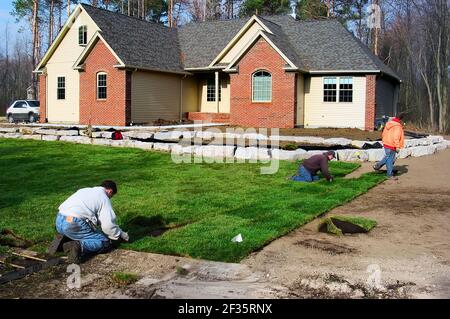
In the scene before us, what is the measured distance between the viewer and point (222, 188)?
11.9 meters

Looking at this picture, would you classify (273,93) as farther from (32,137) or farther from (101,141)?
(32,137)

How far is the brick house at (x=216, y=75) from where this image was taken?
92.4 feet

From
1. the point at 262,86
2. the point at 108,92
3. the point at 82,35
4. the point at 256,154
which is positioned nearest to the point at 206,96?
the point at 262,86

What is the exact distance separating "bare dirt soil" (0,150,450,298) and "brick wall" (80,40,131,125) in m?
21.9

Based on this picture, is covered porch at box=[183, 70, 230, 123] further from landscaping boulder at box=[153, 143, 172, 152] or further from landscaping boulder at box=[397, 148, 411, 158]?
landscaping boulder at box=[397, 148, 411, 158]

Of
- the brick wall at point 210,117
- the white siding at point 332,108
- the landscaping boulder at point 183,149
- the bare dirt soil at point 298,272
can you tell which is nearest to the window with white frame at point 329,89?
the white siding at point 332,108

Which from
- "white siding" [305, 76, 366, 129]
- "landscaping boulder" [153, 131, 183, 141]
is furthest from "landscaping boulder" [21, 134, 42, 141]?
"white siding" [305, 76, 366, 129]

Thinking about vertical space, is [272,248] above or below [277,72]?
below

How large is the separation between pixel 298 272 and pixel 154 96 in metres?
25.8

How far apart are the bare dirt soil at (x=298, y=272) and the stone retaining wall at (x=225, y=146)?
7.83 meters

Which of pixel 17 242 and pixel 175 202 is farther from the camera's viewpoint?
pixel 175 202

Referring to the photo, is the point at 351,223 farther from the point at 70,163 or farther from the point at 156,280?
the point at 70,163

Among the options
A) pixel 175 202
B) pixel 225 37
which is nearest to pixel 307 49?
pixel 225 37

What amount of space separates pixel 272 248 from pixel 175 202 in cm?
347
